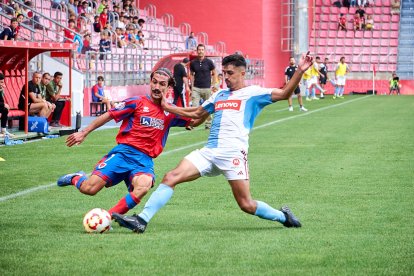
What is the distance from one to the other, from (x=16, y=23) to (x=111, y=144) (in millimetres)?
7872

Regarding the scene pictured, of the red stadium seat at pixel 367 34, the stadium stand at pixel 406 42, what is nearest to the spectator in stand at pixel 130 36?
the stadium stand at pixel 406 42

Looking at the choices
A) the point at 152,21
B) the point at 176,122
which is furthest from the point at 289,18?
the point at 176,122

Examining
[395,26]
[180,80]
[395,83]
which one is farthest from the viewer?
[395,26]

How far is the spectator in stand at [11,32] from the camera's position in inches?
984

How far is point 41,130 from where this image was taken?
21734 millimetres

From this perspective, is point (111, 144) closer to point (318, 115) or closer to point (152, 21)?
point (318, 115)

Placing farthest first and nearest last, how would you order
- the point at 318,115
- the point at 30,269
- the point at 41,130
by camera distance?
the point at 318,115 → the point at 41,130 → the point at 30,269

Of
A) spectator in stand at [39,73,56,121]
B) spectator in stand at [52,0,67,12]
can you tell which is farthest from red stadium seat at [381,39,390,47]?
spectator in stand at [39,73,56,121]

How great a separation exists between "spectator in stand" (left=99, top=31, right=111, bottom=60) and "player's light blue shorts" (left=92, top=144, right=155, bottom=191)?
22.7m

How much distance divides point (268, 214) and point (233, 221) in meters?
0.61

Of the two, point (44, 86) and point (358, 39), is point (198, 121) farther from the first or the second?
point (358, 39)

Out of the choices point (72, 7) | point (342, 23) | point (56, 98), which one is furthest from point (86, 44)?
point (342, 23)

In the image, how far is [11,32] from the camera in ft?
83.3

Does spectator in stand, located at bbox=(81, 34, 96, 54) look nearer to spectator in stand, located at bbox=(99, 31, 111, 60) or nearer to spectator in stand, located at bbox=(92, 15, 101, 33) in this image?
spectator in stand, located at bbox=(99, 31, 111, 60)
